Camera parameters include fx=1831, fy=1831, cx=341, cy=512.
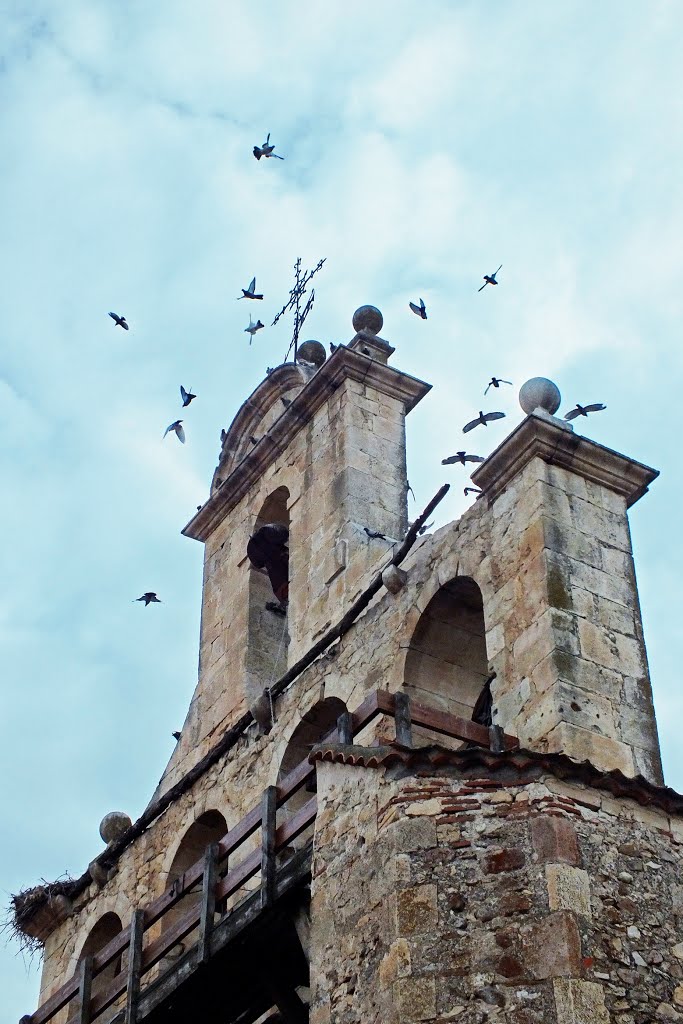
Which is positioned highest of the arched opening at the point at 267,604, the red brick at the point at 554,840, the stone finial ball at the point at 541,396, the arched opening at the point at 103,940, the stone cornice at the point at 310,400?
the stone cornice at the point at 310,400

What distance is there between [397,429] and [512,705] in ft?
14.7

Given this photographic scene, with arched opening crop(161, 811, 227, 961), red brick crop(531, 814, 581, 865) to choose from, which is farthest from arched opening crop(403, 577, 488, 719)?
red brick crop(531, 814, 581, 865)

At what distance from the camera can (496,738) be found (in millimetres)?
9492

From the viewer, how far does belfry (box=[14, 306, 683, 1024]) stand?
8.41 m

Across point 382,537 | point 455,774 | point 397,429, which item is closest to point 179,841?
point 382,537

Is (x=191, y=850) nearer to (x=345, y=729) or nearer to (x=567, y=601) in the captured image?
(x=345, y=729)

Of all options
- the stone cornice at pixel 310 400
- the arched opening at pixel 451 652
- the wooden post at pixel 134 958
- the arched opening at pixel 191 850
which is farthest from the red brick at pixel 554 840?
the stone cornice at pixel 310 400

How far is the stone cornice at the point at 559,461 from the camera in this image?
10688mm

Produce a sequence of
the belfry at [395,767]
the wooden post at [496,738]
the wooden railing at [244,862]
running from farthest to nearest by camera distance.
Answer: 1. the wooden railing at [244,862]
2. the wooden post at [496,738]
3. the belfry at [395,767]

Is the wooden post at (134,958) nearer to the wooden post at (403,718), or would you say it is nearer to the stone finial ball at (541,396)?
the wooden post at (403,718)

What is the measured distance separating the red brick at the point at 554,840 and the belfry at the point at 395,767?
0.01 m

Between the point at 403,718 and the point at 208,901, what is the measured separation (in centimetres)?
187

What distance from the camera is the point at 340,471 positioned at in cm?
1363

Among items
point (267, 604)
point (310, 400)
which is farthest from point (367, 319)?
point (267, 604)
